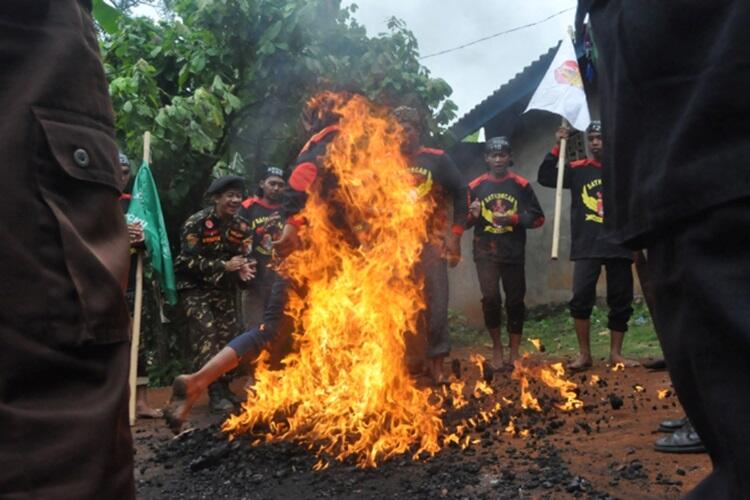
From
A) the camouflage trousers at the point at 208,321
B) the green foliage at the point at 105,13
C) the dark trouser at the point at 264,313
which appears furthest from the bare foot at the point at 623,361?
the green foliage at the point at 105,13

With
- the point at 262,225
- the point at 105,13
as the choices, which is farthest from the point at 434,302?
the point at 105,13

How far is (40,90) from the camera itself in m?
1.91

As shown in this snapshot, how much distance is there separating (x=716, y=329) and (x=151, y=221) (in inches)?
255

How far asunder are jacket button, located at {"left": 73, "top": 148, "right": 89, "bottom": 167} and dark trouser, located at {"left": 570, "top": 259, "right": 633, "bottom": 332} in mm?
6997

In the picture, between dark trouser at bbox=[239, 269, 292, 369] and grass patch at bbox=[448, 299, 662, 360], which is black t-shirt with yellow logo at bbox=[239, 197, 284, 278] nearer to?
dark trouser at bbox=[239, 269, 292, 369]

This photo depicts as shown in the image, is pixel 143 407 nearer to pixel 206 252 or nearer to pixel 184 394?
pixel 206 252

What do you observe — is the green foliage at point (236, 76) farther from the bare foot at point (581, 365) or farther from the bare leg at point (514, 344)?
the bare foot at point (581, 365)

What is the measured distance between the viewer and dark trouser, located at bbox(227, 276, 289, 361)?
628cm

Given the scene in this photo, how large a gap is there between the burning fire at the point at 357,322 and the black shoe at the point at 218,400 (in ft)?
5.76

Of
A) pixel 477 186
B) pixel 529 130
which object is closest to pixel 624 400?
pixel 477 186

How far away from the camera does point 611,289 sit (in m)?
8.20

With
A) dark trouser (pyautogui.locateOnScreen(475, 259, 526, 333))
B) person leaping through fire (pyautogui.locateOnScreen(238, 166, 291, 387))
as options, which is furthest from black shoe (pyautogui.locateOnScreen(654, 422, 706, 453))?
person leaping through fire (pyautogui.locateOnScreen(238, 166, 291, 387))

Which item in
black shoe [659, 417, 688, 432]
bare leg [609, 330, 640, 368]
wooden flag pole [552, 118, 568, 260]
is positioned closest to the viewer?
black shoe [659, 417, 688, 432]

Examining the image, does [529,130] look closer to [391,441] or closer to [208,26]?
[208,26]
